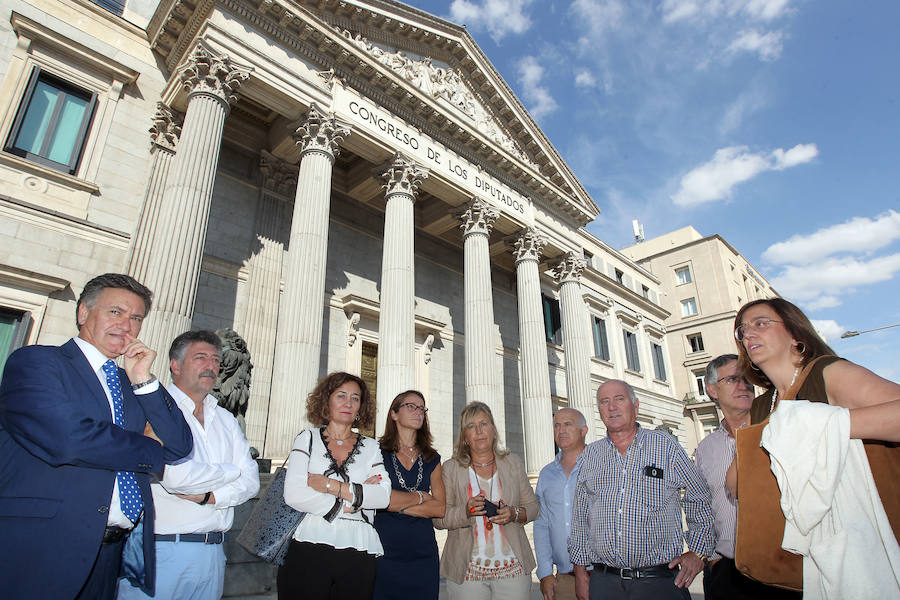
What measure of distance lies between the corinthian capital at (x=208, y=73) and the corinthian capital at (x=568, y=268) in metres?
11.9

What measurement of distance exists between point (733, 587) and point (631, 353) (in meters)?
22.8

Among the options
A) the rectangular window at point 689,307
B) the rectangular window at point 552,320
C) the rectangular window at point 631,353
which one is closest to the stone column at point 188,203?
the rectangular window at point 552,320

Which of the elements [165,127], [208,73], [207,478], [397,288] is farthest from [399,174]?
[207,478]

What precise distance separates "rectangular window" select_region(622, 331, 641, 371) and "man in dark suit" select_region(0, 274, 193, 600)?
23.8 meters

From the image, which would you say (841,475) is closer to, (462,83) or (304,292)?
(304,292)

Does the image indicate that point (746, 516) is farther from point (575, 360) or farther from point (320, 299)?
point (575, 360)

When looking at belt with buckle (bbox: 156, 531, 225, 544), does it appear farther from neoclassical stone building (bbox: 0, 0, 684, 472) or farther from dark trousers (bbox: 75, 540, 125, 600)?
neoclassical stone building (bbox: 0, 0, 684, 472)

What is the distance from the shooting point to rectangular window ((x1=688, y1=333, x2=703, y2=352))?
3462cm

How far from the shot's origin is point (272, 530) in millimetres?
3057

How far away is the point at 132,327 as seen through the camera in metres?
2.73

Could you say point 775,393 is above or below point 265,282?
below

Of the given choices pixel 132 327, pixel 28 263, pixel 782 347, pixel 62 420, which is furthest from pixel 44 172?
pixel 782 347

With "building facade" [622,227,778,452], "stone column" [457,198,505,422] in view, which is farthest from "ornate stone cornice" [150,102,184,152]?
"building facade" [622,227,778,452]

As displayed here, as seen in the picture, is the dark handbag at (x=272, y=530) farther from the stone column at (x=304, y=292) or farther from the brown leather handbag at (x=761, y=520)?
the stone column at (x=304, y=292)
